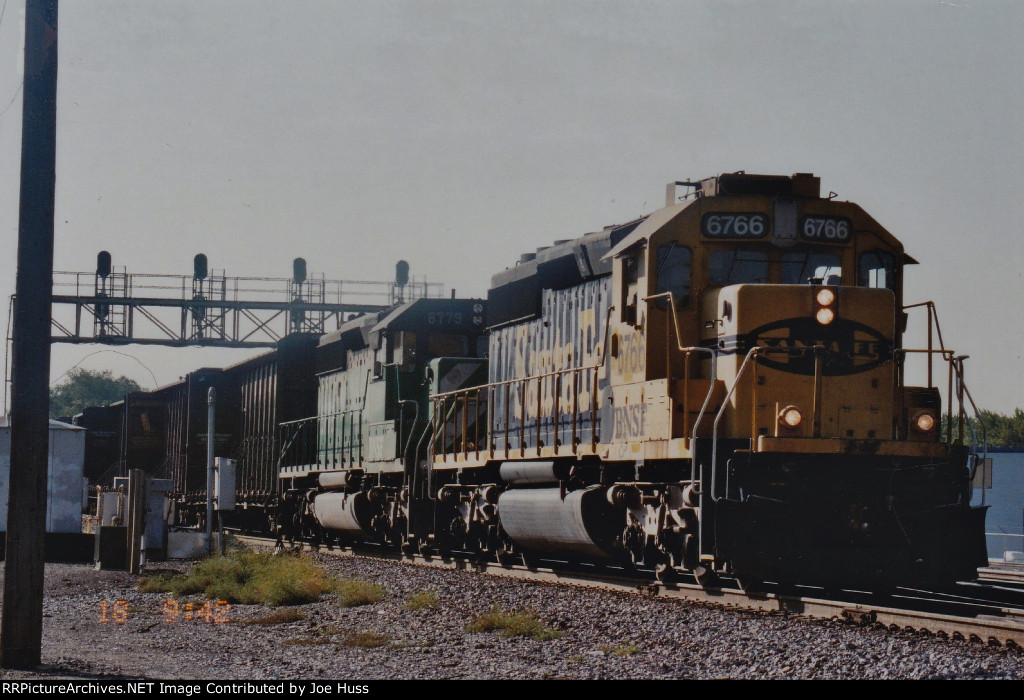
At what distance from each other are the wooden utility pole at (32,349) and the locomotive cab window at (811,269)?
639 cm

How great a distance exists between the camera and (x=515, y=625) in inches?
371

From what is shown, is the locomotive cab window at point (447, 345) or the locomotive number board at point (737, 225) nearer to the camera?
the locomotive number board at point (737, 225)

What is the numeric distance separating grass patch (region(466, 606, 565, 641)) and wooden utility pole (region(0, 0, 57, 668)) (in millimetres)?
3284

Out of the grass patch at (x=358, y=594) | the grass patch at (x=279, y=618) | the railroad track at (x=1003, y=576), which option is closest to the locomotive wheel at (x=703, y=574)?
the grass patch at (x=358, y=594)

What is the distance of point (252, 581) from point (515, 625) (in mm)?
5433

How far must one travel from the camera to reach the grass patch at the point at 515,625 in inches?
361

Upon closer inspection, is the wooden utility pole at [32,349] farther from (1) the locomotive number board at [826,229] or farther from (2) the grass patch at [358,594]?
Result: (1) the locomotive number board at [826,229]

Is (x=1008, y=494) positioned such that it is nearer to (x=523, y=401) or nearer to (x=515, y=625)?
(x=523, y=401)

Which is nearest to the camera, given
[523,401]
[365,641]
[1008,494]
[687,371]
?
[365,641]

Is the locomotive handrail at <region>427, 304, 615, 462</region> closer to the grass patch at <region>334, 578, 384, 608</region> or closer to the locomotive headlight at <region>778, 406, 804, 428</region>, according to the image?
the grass patch at <region>334, 578, 384, 608</region>

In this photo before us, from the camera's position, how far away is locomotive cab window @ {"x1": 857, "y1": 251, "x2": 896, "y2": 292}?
11.6m

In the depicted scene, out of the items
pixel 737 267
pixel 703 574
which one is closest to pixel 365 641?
pixel 703 574
